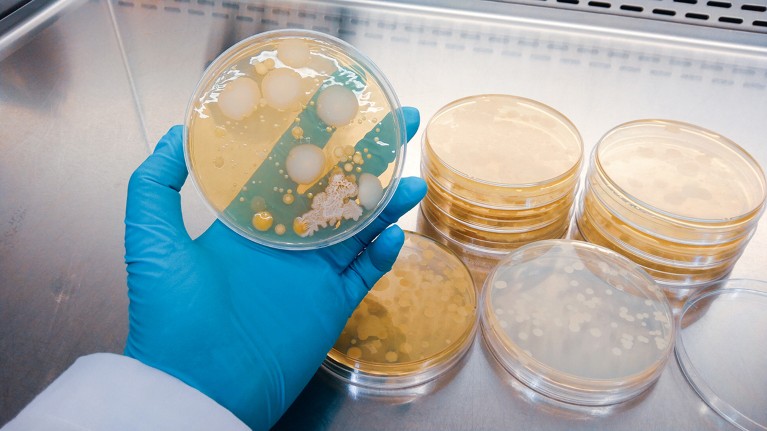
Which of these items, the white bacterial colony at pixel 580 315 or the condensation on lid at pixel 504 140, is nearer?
the white bacterial colony at pixel 580 315

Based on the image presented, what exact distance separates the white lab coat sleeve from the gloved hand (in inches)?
2.2

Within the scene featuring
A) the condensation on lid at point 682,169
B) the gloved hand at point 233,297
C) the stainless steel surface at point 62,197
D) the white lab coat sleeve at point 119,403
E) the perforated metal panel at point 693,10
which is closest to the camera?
the white lab coat sleeve at point 119,403

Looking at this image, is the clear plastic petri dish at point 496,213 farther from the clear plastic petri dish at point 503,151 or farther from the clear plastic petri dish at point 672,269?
the clear plastic petri dish at point 672,269

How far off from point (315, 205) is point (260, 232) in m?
0.12

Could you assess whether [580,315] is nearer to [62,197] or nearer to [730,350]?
[730,350]

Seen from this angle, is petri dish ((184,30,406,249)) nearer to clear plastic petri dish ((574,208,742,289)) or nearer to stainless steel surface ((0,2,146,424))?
stainless steel surface ((0,2,146,424))

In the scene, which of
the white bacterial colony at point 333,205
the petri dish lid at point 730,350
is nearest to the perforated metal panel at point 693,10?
the petri dish lid at point 730,350

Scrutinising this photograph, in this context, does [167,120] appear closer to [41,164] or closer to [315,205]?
[41,164]

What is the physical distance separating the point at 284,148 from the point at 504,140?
63 centimetres

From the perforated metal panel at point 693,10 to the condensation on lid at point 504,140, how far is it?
590mm

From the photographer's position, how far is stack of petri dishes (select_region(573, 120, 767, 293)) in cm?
136

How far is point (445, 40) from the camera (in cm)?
205

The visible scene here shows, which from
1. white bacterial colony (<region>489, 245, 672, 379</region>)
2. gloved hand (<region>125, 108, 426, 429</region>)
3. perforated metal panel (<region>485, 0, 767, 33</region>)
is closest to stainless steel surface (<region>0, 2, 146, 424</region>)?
gloved hand (<region>125, 108, 426, 429</region>)

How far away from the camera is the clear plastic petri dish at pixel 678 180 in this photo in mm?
1349
